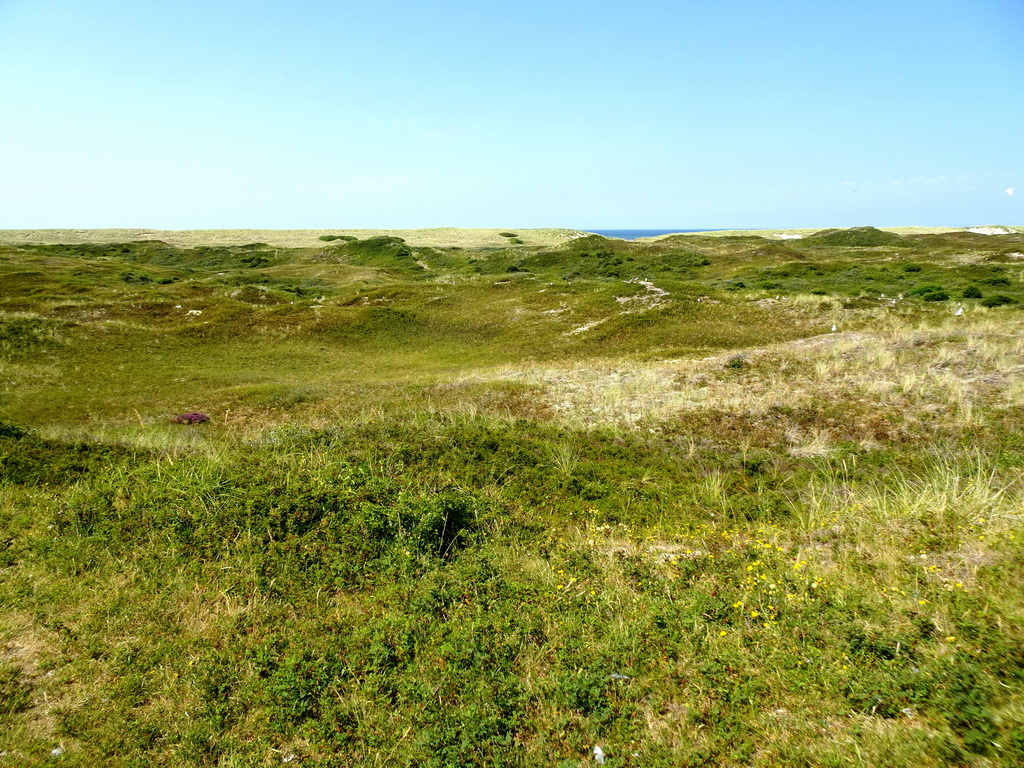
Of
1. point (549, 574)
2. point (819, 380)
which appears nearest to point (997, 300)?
point (819, 380)

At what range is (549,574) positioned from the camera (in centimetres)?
648

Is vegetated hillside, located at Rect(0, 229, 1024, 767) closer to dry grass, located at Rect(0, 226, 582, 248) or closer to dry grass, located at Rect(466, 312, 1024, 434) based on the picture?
dry grass, located at Rect(466, 312, 1024, 434)

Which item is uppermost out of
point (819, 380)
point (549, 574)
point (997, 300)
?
point (997, 300)

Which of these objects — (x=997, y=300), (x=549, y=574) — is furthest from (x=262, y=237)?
(x=549, y=574)

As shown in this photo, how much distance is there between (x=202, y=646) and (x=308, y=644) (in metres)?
1.09

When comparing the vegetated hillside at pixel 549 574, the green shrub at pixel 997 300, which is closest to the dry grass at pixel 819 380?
the vegetated hillside at pixel 549 574

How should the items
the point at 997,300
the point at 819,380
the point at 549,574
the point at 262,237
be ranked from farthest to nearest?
the point at 262,237 → the point at 997,300 → the point at 819,380 → the point at 549,574

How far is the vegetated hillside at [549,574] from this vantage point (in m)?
4.18

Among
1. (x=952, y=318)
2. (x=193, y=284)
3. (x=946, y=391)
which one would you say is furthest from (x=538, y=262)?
(x=946, y=391)

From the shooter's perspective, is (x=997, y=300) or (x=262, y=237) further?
(x=262, y=237)

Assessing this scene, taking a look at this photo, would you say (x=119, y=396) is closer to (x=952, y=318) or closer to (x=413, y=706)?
(x=413, y=706)

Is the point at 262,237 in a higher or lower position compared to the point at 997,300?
higher

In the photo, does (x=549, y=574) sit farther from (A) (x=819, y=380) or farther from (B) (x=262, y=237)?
(B) (x=262, y=237)

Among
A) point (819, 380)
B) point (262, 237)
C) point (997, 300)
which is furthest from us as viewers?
point (262, 237)
